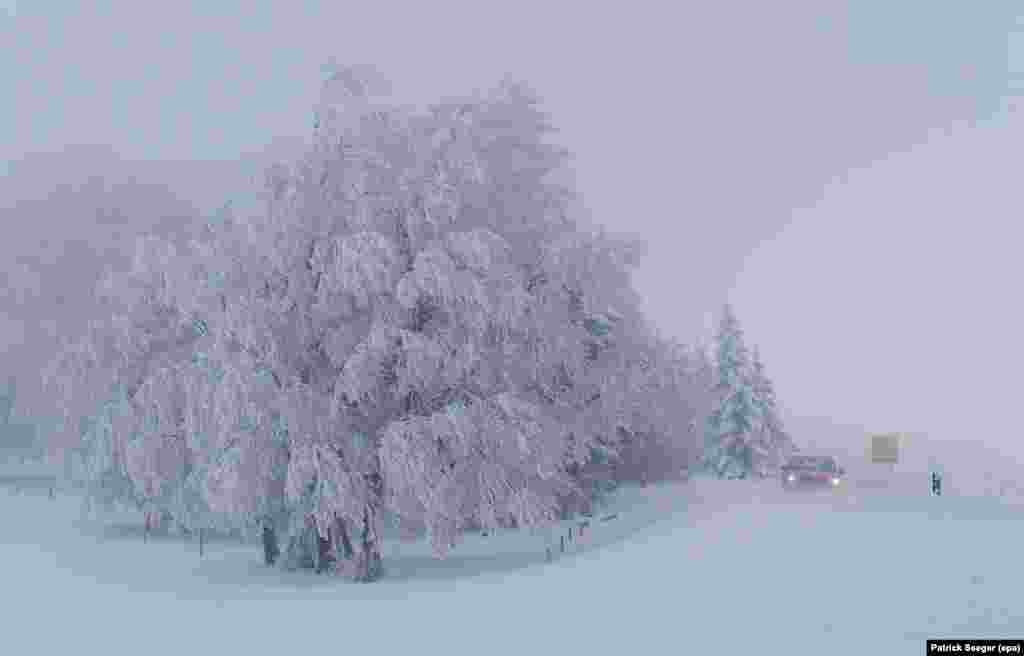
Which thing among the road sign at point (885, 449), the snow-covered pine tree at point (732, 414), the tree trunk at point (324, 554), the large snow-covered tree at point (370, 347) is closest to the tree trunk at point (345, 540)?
the large snow-covered tree at point (370, 347)

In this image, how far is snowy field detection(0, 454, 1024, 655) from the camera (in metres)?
13.9

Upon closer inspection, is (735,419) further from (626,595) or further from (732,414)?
(626,595)

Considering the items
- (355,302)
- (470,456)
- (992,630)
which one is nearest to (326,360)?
(355,302)

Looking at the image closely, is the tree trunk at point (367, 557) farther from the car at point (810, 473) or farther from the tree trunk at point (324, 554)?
the car at point (810, 473)

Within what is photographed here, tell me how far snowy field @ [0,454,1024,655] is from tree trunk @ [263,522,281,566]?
1.77 feet

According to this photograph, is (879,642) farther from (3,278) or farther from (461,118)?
(3,278)

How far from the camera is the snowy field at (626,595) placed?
13922mm

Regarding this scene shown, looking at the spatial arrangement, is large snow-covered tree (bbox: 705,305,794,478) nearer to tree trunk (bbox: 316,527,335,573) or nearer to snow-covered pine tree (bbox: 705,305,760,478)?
snow-covered pine tree (bbox: 705,305,760,478)

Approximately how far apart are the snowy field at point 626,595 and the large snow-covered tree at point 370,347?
199 centimetres

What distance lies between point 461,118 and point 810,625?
16.4 meters

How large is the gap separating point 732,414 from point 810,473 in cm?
2171

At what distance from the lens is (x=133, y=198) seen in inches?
1896

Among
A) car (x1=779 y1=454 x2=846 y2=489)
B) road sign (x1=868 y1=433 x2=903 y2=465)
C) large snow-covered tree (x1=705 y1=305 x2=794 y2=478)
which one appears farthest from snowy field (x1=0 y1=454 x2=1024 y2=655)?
large snow-covered tree (x1=705 y1=305 x2=794 y2=478)

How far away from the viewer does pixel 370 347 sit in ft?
73.1
